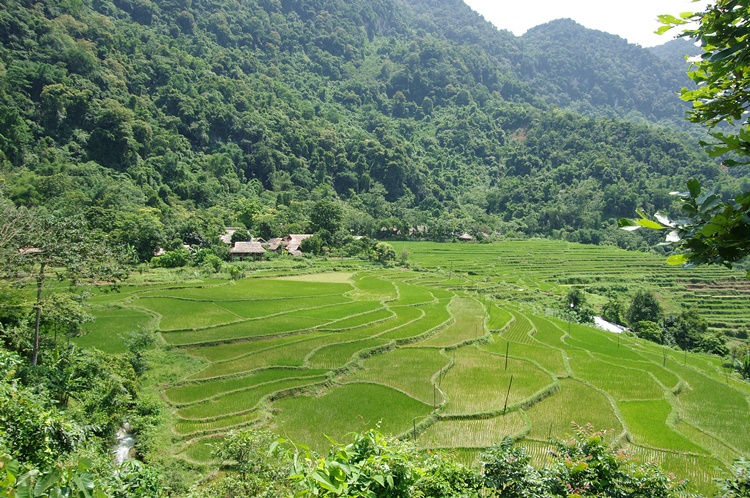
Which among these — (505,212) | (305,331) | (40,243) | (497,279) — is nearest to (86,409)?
(40,243)

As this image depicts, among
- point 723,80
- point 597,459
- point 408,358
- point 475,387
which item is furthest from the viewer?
point 408,358

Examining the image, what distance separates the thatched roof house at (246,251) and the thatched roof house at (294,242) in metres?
5.32

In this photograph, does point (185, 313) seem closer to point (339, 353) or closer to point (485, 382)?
point (339, 353)

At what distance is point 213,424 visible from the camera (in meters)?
13.4

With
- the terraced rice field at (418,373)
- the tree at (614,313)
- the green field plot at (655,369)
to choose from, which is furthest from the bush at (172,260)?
the tree at (614,313)

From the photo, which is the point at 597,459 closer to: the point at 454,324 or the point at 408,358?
the point at 408,358

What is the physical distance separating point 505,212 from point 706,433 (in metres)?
83.8

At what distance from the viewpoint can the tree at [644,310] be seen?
34062mm

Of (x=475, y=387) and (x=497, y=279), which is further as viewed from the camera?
(x=497, y=279)

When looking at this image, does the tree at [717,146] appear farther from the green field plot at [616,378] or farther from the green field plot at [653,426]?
the green field plot at [616,378]

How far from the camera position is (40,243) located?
1245 centimetres

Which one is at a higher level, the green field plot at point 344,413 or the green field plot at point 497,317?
the green field plot at point 497,317

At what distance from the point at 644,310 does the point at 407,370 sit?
Result: 26.1m

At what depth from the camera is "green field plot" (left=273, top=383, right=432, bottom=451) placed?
13.3 m
